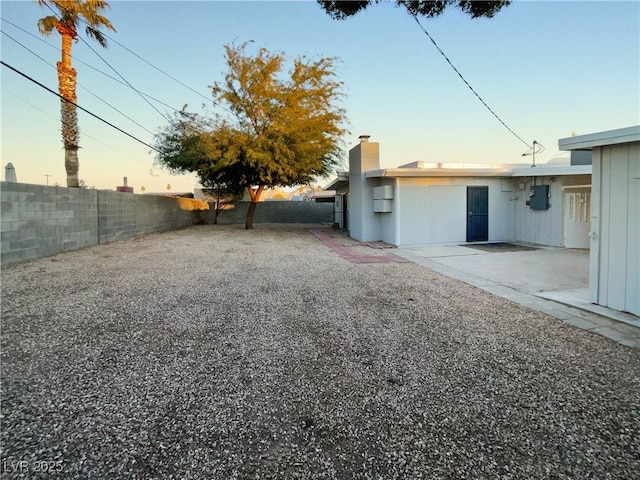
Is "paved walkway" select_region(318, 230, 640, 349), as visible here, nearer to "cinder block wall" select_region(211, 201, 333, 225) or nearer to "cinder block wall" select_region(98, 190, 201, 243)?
"cinder block wall" select_region(98, 190, 201, 243)

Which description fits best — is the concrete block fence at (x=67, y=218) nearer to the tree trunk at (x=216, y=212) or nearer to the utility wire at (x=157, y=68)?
the utility wire at (x=157, y=68)

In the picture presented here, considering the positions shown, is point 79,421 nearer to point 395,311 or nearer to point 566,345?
point 395,311

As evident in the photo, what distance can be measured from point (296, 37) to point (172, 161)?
8509 millimetres

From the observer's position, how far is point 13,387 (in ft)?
8.21

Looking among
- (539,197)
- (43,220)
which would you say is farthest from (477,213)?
(43,220)

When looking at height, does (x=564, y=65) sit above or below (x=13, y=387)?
above

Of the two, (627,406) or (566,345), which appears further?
(566,345)

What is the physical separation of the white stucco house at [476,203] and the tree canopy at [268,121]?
3281 millimetres

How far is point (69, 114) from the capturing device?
11.2 m

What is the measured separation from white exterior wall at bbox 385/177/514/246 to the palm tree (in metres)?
10.5

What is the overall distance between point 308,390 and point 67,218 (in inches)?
358

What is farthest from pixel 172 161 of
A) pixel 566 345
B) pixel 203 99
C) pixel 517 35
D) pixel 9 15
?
pixel 566 345

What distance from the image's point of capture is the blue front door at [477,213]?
11109mm

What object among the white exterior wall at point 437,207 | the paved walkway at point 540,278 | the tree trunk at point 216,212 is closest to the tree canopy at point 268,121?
the white exterior wall at point 437,207
